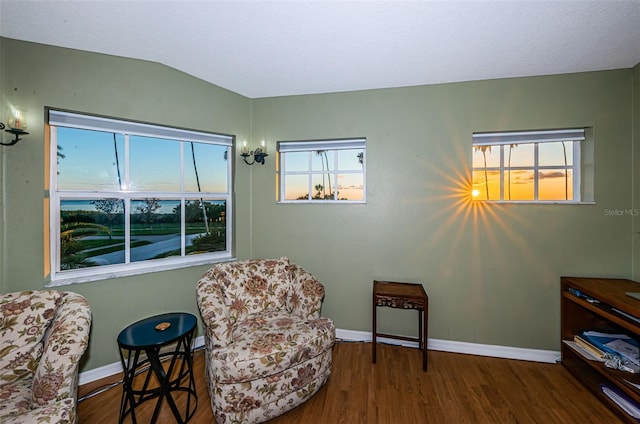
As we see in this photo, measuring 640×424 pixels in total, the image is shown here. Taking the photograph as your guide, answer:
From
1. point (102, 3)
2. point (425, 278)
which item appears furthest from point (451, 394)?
point (102, 3)

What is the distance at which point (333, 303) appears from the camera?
2607 millimetres

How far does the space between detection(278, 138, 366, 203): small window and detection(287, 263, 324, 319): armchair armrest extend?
2.89ft

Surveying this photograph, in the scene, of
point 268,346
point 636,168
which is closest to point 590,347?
point 636,168

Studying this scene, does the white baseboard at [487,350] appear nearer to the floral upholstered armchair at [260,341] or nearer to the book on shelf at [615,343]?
the book on shelf at [615,343]

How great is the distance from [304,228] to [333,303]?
85cm

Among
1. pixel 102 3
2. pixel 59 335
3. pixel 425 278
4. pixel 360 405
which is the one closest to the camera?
pixel 59 335

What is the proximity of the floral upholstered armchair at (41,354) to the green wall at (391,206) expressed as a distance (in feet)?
1.57

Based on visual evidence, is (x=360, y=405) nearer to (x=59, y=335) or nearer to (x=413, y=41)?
(x=59, y=335)

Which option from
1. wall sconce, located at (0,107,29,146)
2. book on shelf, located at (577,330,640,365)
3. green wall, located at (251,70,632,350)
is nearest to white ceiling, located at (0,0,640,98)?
green wall, located at (251,70,632,350)

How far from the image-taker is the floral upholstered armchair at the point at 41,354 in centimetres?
116

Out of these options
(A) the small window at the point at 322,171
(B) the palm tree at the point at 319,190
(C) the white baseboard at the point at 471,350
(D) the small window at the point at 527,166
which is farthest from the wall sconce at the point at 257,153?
(D) the small window at the point at 527,166

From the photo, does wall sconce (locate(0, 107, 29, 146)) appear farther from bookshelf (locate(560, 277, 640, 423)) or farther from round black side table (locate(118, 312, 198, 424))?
bookshelf (locate(560, 277, 640, 423))

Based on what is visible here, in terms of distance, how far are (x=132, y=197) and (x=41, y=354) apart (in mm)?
1209

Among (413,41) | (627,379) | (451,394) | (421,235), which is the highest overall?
(413,41)
